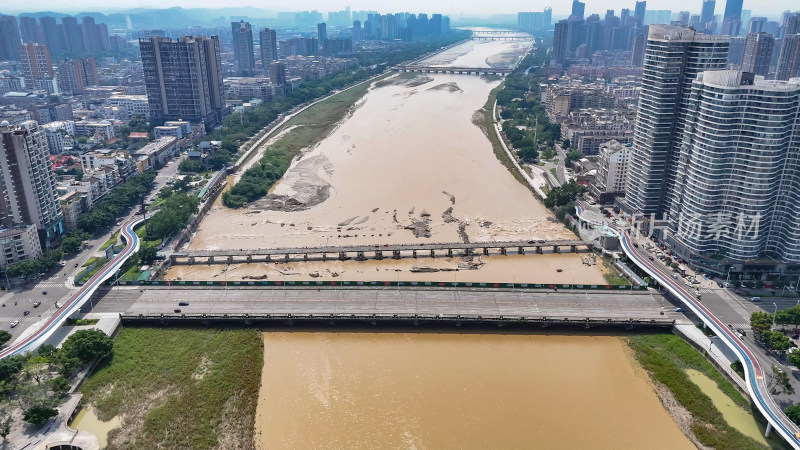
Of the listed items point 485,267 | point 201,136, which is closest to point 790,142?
point 485,267

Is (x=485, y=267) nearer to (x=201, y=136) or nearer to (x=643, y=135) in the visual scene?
(x=643, y=135)

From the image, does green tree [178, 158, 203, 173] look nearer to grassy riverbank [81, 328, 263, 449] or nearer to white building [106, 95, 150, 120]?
grassy riverbank [81, 328, 263, 449]

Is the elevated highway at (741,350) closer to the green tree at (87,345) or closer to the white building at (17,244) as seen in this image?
the green tree at (87,345)

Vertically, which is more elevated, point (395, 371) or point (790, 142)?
point (790, 142)

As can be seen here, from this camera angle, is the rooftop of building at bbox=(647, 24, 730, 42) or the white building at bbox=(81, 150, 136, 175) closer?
the rooftop of building at bbox=(647, 24, 730, 42)

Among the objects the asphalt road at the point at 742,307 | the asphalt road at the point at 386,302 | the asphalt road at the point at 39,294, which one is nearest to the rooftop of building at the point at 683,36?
the asphalt road at the point at 742,307

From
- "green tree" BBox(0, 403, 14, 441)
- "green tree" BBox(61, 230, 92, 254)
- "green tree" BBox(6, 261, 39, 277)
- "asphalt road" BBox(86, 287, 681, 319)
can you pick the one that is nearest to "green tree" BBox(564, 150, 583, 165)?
"asphalt road" BBox(86, 287, 681, 319)

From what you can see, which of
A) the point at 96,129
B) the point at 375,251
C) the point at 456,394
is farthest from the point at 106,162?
the point at 456,394
